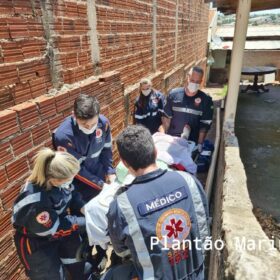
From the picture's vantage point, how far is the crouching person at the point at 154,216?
5.15 feet

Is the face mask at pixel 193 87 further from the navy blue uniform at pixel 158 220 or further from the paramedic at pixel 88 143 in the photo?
the navy blue uniform at pixel 158 220

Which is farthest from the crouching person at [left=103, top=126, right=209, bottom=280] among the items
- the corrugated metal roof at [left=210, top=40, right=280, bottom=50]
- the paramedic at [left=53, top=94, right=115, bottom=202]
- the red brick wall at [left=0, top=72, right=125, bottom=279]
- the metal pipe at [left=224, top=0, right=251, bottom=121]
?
the corrugated metal roof at [left=210, top=40, right=280, bottom=50]

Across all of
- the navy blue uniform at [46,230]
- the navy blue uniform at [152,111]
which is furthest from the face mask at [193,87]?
the navy blue uniform at [46,230]

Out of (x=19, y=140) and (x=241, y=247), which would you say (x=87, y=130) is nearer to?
(x=19, y=140)

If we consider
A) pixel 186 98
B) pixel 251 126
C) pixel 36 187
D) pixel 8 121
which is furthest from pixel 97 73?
pixel 251 126

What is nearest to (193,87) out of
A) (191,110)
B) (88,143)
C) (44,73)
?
(191,110)

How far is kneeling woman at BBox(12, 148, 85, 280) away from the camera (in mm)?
1888

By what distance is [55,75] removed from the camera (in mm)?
2695

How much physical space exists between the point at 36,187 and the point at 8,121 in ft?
1.82

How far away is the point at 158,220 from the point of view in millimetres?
1585

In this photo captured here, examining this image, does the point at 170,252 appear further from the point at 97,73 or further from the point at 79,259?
the point at 97,73

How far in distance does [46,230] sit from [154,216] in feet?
2.86

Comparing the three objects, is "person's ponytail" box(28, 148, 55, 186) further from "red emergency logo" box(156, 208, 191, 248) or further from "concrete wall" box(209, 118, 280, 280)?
"concrete wall" box(209, 118, 280, 280)

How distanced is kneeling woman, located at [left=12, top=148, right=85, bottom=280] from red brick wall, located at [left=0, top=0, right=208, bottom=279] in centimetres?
28
